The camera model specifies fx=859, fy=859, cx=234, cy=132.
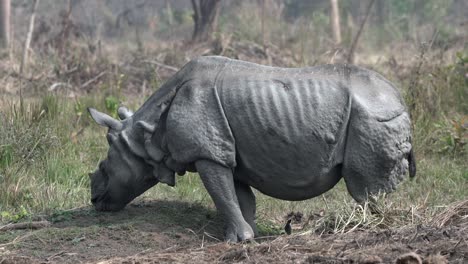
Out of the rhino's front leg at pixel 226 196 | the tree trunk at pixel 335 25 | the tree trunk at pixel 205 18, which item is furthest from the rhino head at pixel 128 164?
the tree trunk at pixel 335 25

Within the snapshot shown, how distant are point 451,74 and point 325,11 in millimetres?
15616

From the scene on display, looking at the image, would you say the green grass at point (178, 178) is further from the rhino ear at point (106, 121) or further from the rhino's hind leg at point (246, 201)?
the rhino ear at point (106, 121)

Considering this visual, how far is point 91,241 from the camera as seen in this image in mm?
5719

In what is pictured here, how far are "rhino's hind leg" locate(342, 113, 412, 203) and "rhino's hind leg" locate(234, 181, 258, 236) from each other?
84cm

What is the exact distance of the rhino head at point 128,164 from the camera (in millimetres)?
6070

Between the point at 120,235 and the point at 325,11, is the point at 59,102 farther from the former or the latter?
the point at 325,11

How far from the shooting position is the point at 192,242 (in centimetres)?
581

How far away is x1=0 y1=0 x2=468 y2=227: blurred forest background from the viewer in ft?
25.4

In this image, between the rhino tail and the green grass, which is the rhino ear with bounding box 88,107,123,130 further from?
the rhino tail

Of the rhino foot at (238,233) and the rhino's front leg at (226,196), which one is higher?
the rhino's front leg at (226,196)

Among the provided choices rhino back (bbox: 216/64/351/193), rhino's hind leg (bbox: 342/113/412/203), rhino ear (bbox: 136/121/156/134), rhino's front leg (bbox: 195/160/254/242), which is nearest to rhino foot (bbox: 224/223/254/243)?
rhino's front leg (bbox: 195/160/254/242)

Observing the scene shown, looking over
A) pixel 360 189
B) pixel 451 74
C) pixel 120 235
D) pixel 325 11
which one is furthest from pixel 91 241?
pixel 325 11

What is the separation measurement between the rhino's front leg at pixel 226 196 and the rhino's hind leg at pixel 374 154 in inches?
30.4

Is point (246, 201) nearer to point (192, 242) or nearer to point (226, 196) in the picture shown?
point (226, 196)
